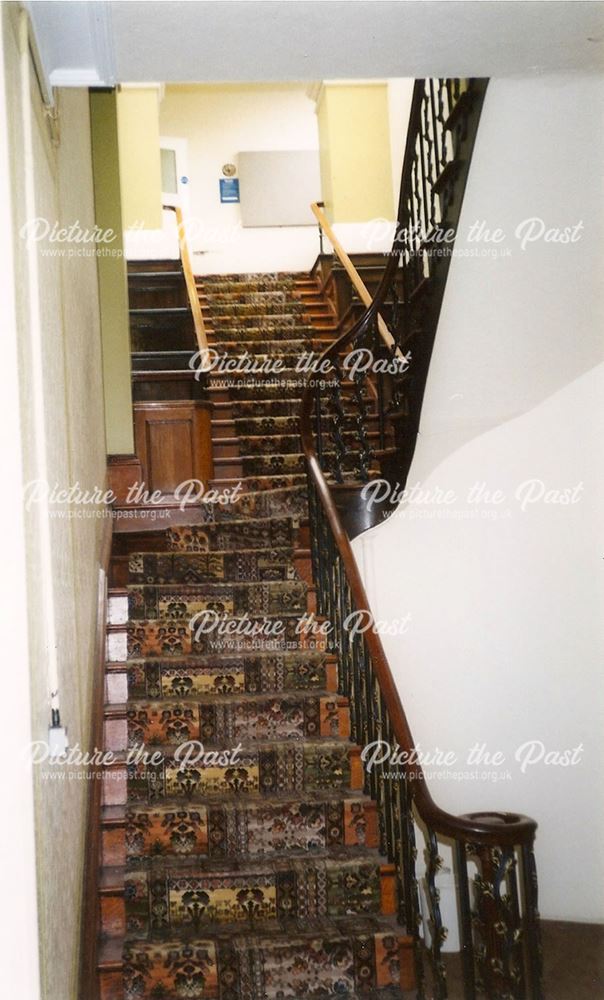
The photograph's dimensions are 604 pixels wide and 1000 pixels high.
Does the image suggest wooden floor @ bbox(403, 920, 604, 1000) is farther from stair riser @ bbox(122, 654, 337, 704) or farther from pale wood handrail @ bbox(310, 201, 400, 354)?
pale wood handrail @ bbox(310, 201, 400, 354)

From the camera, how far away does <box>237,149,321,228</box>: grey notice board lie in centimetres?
1033

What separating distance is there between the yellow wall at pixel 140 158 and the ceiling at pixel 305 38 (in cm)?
671

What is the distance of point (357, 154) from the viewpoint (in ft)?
29.8

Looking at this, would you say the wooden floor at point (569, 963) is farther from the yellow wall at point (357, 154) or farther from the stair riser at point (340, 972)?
the yellow wall at point (357, 154)

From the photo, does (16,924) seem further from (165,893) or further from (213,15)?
(213,15)

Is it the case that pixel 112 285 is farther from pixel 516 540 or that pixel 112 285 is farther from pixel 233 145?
pixel 233 145

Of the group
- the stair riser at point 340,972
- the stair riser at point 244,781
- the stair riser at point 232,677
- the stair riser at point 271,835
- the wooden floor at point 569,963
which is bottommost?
the wooden floor at point 569,963

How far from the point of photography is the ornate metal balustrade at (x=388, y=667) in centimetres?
267

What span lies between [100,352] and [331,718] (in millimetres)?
2536

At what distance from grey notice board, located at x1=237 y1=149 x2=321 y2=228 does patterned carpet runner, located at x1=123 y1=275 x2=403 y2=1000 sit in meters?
5.78

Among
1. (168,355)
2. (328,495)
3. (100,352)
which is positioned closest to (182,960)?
(328,495)

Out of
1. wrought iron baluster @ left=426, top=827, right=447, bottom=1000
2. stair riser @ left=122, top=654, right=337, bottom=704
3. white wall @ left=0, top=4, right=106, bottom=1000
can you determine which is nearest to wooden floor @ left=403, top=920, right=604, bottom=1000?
wrought iron baluster @ left=426, top=827, right=447, bottom=1000

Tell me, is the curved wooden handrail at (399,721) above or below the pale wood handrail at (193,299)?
below

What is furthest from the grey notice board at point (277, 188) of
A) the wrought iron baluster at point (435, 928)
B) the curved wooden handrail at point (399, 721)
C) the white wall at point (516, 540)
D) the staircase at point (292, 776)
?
the wrought iron baluster at point (435, 928)
